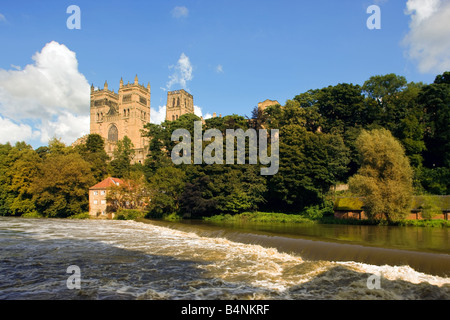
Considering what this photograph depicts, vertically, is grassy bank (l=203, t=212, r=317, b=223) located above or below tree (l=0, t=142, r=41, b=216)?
below

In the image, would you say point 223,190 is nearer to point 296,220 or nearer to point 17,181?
point 296,220

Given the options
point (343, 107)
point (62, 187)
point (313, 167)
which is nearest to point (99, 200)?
point (62, 187)

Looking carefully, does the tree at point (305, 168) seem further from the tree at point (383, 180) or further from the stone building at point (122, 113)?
the stone building at point (122, 113)

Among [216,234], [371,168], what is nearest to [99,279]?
[216,234]

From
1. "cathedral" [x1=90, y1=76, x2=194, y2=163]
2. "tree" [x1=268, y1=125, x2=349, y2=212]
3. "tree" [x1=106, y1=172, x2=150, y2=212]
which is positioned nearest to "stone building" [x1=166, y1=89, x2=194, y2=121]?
"cathedral" [x1=90, y1=76, x2=194, y2=163]

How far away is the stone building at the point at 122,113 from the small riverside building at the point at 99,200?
61992mm

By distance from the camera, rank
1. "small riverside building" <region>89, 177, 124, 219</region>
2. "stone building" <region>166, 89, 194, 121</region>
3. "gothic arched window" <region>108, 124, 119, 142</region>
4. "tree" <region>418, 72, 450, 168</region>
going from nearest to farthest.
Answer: "tree" <region>418, 72, 450, 168</region>, "small riverside building" <region>89, 177, 124, 219</region>, "gothic arched window" <region>108, 124, 119, 142</region>, "stone building" <region>166, 89, 194, 121</region>

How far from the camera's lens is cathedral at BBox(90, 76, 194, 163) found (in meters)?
113

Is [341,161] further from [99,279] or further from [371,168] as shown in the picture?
[99,279]

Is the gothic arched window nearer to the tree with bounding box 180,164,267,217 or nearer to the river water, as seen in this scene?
the tree with bounding box 180,164,267,217

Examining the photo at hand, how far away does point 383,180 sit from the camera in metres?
26.3

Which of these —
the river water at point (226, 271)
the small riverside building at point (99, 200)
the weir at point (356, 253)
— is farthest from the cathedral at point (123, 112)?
the weir at point (356, 253)
